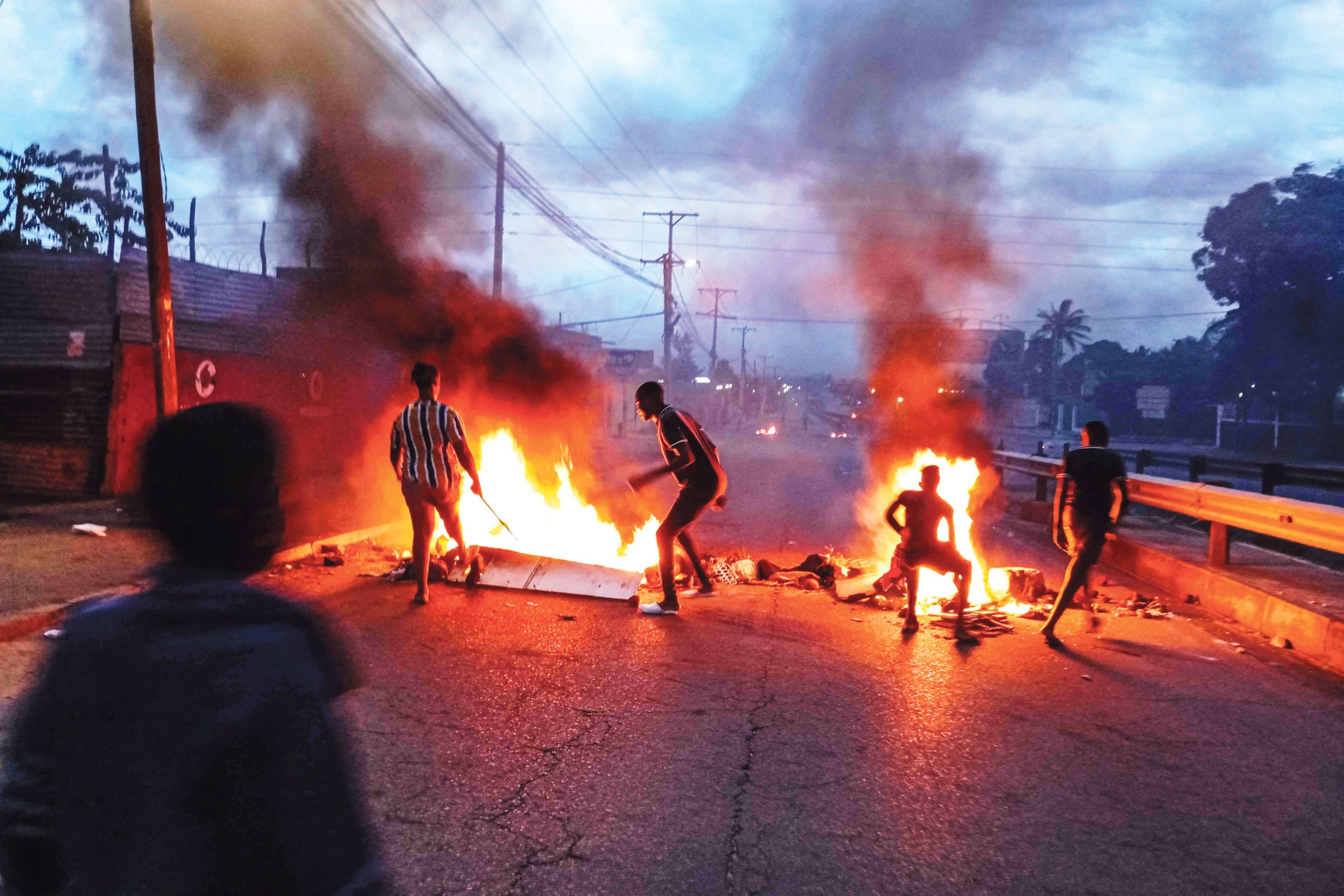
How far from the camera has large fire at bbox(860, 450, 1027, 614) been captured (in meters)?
7.41

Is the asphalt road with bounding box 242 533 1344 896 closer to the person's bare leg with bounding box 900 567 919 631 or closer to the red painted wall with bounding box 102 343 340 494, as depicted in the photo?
the person's bare leg with bounding box 900 567 919 631

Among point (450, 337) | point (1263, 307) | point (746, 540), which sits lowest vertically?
point (746, 540)

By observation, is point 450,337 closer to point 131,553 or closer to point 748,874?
point 131,553

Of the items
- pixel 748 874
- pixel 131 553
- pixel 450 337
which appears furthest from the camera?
pixel 450 337

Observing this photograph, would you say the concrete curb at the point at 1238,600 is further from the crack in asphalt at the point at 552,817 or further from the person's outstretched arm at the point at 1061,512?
the crack in asphalt at the point at 552,817

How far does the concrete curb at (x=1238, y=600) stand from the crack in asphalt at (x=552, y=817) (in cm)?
473

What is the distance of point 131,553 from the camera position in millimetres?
8172

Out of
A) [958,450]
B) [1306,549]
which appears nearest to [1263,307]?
[958,450]

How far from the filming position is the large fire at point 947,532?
24.3 feet

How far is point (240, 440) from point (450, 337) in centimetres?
758

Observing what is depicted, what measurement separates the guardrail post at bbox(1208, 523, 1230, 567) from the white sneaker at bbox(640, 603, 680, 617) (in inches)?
190

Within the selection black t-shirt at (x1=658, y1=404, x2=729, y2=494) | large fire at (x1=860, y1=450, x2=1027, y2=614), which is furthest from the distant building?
large fire at (x1=860, y1=450, x2=1027, y2=614)

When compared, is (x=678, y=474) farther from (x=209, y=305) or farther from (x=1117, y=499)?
(x=209, y=305)

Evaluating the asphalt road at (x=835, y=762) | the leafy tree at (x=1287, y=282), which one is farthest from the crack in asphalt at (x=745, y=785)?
the leafy tree at (x=1287, y=282)
